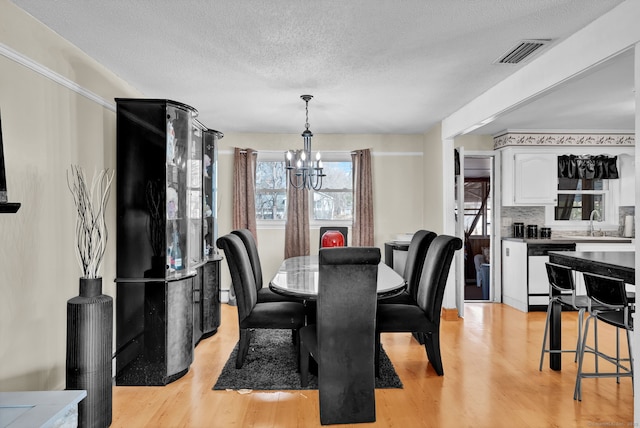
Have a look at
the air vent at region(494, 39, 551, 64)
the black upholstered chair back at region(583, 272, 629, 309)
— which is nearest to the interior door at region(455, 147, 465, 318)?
the air vent at region(494, 39, 551, 64)

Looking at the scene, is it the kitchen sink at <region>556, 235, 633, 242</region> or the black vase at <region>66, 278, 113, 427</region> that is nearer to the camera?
the black vase at <region>66, 278, 113, 427</region>

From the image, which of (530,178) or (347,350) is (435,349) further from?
(530,178)

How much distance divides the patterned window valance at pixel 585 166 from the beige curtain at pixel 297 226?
3.65 m

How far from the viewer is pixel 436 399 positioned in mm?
2754

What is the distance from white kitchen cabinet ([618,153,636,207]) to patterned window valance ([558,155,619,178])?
132mm

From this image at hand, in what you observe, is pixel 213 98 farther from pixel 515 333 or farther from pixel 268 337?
pixel 515 333

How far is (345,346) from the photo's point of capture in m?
2.43

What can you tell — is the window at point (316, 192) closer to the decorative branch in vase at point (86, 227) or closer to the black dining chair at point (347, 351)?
the decorative branch in vase at point (86, 227)

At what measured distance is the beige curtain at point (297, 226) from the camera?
5.72 meters

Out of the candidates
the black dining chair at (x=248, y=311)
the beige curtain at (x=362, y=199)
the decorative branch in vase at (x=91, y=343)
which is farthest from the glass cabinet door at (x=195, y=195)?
the beige curtain at (x=362, y=199)

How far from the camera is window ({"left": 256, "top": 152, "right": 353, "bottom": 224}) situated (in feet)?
19.3

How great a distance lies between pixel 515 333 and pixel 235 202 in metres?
3.87

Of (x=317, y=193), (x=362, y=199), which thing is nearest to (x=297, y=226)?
(x=317, y=193)

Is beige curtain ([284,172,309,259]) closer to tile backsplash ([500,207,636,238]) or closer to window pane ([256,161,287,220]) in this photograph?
window pane ([256,161,287,220])
